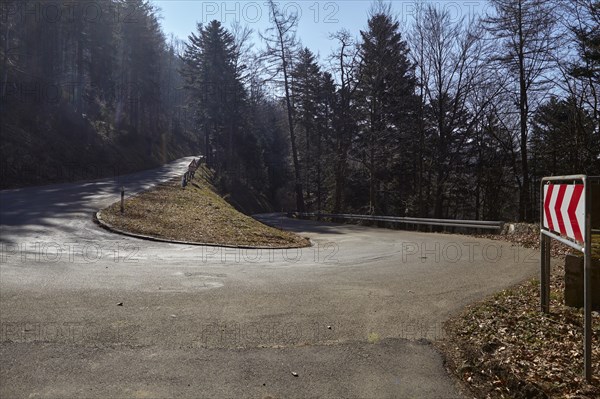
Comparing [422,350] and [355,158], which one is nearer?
[422,350]

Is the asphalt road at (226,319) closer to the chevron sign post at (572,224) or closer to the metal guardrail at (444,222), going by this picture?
the chevron sign post at (572,224)

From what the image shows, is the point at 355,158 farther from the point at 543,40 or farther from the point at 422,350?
the point at 422,350

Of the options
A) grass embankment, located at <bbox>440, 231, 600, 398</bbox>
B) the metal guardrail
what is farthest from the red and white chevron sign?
the metal guardrail

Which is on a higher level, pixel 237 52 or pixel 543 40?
pixel 237 52

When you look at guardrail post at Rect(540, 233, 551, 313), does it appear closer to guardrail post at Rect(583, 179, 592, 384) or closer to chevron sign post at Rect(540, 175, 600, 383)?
chevron sign post at Rect(540, 175, 600, 383)

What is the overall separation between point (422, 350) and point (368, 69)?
29.1m

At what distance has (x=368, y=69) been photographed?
1258 inches

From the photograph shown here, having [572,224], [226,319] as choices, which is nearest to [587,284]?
[572,224]

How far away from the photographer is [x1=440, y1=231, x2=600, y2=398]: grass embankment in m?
4.36

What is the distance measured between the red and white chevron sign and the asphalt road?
205 cm

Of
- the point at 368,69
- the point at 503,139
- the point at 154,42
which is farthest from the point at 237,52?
the point at 503,139

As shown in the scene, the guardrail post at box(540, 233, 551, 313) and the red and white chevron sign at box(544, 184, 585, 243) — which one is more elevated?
the red and white chevron sign at box(544, 184, 585, 243)

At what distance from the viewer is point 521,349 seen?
5.12m

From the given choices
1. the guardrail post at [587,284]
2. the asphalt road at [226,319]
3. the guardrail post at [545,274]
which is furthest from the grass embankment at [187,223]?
the guardrail post at [587,284]
